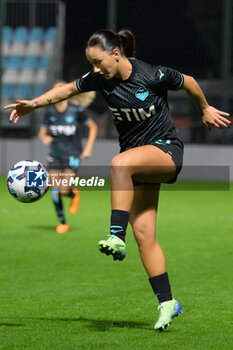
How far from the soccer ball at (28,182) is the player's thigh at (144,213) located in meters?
1.17

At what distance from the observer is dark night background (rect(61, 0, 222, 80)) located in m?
20.2

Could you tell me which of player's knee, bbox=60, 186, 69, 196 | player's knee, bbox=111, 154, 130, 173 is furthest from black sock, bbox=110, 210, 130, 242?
player's knee, bbox=60, 186, 69, 196

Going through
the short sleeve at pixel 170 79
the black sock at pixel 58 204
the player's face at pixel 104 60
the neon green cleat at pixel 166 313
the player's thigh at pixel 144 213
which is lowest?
the black sock at pixel 58 204

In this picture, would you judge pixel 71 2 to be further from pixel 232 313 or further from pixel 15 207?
pixel 232 313

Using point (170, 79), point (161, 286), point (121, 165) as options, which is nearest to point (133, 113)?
point (170, 79)

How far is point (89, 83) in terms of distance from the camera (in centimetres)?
552

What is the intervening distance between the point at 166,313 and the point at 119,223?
2.59ft

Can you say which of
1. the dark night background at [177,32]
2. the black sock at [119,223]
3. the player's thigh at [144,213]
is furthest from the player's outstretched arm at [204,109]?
the dark night background at [177,32]

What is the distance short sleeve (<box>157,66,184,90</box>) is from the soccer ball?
160 cm

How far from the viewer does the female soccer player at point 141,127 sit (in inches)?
203

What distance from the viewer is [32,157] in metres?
20.4

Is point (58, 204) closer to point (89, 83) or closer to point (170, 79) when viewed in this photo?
point (89, 83)

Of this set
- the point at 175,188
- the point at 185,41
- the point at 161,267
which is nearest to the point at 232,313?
the point at 161,267

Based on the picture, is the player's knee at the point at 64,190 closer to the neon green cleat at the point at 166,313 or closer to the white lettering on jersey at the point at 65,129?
the white lettering on jersey at the point at 65,129
